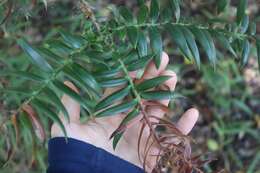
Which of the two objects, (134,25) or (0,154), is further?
(0,154)

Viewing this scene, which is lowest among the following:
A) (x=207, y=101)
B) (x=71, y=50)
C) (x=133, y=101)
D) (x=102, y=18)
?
(x=133, y=101)

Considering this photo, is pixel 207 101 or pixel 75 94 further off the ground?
pixel 207 101

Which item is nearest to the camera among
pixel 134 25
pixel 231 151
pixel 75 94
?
pixel 75 94

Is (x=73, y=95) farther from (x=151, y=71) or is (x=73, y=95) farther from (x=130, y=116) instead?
(x=151, y=71)

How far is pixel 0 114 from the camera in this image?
1.25m

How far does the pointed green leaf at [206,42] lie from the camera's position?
1.15m

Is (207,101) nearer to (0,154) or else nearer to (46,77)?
(0,154)

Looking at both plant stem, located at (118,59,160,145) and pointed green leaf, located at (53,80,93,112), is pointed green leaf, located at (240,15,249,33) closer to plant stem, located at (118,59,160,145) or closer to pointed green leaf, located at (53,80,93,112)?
plant stem, located at (118,59,160,145)

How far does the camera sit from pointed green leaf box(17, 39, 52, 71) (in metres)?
1.05

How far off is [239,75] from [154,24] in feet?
5.04

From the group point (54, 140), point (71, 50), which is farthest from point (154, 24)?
point (54, 140)

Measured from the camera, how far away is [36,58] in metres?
1.06

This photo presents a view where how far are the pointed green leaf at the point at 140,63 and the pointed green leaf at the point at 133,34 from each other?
1.5 inches

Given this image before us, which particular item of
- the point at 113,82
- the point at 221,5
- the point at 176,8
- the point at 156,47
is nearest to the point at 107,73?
the point at 113,82
